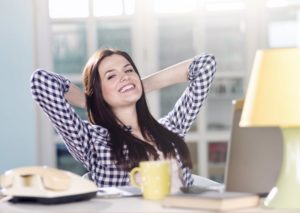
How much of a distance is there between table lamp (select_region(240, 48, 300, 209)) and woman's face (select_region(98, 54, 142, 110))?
0.94 meters

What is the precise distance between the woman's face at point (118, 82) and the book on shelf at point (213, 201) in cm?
86

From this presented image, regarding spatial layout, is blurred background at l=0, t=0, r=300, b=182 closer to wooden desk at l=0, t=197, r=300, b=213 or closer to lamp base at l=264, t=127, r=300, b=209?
wooden desk at l=0, t=197, r=300, b=213

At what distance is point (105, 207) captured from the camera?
1.75m

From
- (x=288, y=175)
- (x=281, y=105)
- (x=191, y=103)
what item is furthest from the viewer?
(x=191, y=103)

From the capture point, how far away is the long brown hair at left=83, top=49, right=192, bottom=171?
8.14 feet

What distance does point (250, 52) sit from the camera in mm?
4871

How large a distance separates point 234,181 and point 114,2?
3.26 m

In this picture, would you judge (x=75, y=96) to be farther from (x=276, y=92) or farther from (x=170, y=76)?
(x=276, y=92)

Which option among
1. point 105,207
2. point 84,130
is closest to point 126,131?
point 84,130

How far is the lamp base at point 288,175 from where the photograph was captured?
166 centimetres

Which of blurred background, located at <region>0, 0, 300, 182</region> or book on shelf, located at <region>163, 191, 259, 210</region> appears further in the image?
blurred background, located at <region>0, 0, 300, 182</region>

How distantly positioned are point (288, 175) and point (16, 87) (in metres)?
3.38

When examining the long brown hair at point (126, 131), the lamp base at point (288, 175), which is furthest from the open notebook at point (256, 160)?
the long brown hair at point (126, 131)

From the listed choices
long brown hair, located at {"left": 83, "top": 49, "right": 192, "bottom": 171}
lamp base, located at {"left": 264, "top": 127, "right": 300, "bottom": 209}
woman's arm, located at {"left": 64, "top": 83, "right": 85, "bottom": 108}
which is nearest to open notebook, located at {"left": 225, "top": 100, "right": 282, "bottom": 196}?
lamp base, located at {"left": 264, "top": 127, "right": 300, "bottom": 209}
